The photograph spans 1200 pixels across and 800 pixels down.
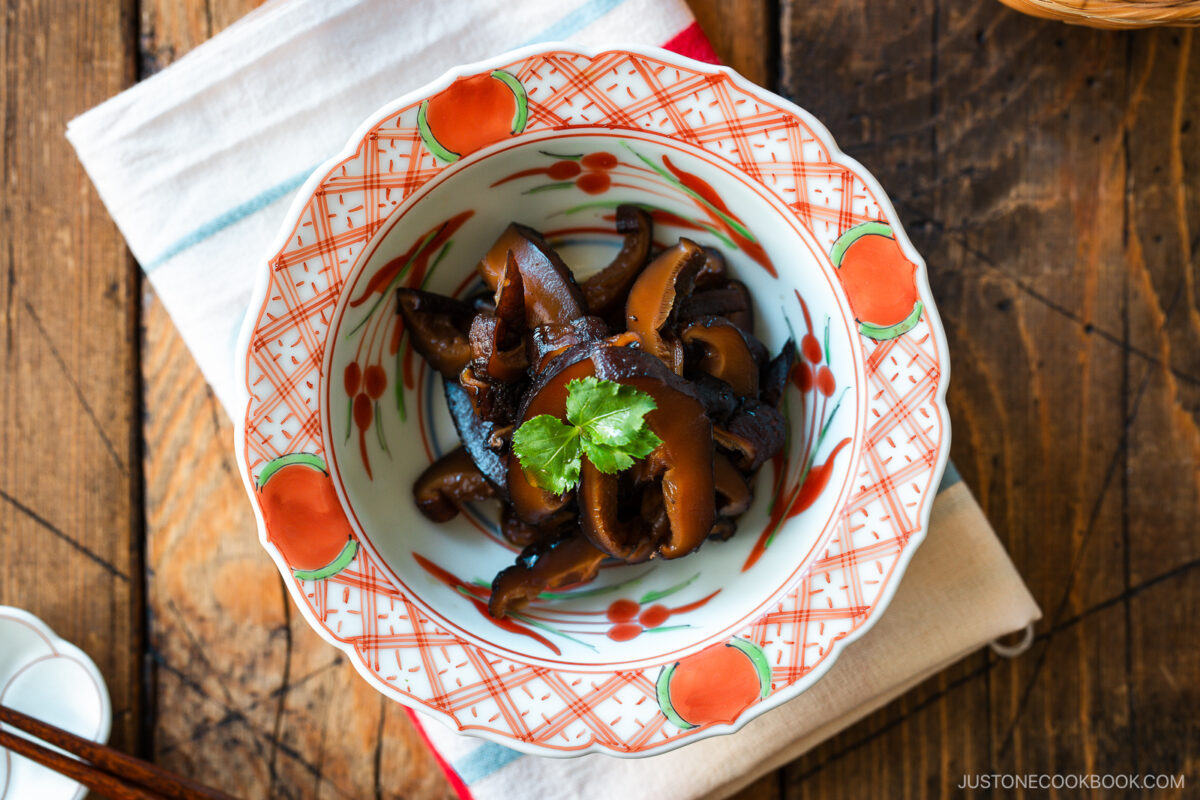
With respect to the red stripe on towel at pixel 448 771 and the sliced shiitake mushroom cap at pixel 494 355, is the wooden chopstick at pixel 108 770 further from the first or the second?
the sliced shiitake mushroom cap at pixel 494 355

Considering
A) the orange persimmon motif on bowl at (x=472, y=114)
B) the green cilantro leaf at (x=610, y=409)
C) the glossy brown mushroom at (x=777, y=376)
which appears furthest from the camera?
the glossy brown mushroom at (x=777, y=376)

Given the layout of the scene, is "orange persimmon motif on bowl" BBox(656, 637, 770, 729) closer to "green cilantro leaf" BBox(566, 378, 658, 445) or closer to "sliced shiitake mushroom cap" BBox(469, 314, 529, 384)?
"green cilantro leaf" BBox(566, 378, 658, 445)

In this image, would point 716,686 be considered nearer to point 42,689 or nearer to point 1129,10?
point 1129,10

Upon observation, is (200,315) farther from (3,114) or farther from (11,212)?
(3,114)

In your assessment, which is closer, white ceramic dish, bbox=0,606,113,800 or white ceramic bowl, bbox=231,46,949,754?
white ceramic bowl, bbox=231,46,949,754

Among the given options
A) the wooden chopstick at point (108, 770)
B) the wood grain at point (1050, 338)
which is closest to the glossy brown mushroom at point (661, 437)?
the wood grain at point (1050, 338)

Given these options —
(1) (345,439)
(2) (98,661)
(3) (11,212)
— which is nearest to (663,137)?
(1) (345,439)

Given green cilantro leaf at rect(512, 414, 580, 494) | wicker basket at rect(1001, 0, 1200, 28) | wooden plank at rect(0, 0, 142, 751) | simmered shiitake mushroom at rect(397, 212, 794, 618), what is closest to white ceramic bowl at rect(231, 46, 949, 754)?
simmered shiitake mushroom at rect(397, 212, 794, 618)
